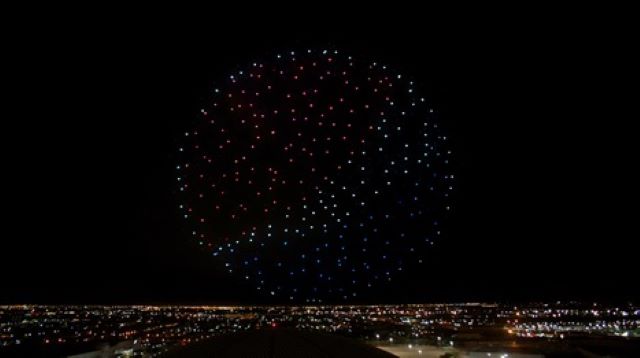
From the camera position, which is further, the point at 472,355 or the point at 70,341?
the point at 70,341

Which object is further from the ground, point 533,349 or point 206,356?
point 206,356

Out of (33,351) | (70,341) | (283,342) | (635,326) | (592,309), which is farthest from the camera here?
(592,309)

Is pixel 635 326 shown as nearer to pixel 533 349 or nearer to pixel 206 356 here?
pixel 533 349

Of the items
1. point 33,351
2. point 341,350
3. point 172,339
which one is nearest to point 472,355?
point 341,350

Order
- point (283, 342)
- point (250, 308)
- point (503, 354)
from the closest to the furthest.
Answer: point (283, 342), point (503, 354), point (250, 308)

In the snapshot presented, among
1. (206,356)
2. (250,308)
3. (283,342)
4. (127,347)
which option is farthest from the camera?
(250,308)

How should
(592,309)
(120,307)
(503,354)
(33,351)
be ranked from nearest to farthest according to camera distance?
(503,354) → (33,351) → (592,309) → (120,307)

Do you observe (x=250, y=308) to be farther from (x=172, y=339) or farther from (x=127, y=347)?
(x=127, y=347)

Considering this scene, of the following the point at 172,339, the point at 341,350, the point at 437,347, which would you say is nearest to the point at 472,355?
the point at 437,347

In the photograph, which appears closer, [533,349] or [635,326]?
[533,349]
